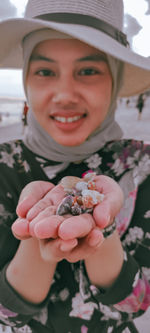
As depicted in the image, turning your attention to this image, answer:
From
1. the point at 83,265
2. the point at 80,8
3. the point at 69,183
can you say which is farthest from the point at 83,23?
the point at 83,265

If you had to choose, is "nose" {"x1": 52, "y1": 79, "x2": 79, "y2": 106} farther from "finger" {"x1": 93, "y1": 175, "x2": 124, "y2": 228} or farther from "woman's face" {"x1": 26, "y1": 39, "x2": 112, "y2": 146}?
"finger" {"x1": 93, "y1": 175, "x2": 124, "y2": 228}

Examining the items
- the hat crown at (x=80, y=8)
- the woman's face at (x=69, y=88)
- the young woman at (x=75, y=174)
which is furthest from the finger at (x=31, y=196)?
the hat crown at (x=80, y=8)

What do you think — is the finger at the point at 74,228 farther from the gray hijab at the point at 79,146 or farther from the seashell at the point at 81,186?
the gray hijab at the point at 79,146

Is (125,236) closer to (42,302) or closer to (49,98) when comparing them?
(42,302)

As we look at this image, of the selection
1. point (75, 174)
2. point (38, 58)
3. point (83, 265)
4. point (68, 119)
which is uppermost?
point (38, 58)

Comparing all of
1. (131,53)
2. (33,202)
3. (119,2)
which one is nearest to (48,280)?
(33,202)

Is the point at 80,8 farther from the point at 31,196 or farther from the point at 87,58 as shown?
the point at 31,196

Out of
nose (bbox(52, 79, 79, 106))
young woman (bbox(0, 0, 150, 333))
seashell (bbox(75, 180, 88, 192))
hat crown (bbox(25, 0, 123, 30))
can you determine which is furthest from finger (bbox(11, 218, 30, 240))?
hat crown (bbox(25, 0, 123, 30))
